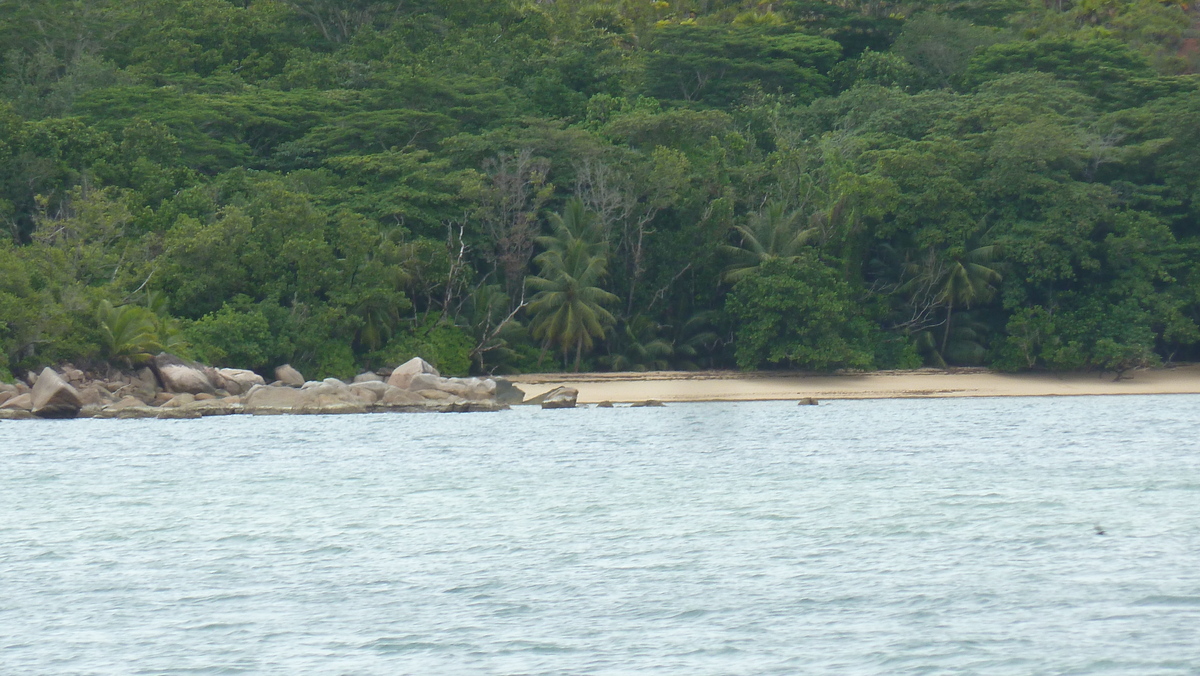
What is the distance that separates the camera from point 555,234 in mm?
41406

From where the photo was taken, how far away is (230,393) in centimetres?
3553

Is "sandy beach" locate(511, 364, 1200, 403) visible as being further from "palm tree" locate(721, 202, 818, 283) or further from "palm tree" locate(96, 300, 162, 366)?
"palm tree" locate(96, 300, 162, 366)

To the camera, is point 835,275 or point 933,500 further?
point 835,275

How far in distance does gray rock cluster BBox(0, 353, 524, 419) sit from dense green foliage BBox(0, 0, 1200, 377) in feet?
2.22

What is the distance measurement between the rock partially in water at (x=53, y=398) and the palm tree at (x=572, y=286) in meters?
12.7

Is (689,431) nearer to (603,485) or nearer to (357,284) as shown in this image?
(603,485)

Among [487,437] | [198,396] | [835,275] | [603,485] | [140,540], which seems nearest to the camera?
[140,540]

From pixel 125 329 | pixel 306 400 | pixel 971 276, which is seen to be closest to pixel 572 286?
pixel 306 400

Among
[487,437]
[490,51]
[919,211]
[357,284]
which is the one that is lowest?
[487,437]

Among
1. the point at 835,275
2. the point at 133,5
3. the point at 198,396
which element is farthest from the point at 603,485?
the point at 133,5

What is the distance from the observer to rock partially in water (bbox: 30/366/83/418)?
31.6 meters

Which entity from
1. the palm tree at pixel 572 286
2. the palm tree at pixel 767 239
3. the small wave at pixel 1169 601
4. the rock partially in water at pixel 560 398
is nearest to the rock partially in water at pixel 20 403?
the rock partially in water at pixel 560 398

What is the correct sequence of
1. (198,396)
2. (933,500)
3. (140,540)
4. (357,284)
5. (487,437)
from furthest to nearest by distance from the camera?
(357,284), (198,396), (487,437), (933,500), (140,540)

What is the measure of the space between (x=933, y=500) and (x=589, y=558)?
6258mm
